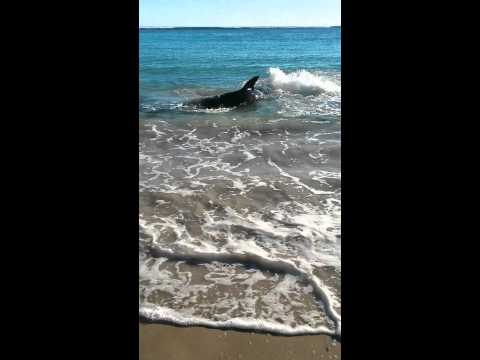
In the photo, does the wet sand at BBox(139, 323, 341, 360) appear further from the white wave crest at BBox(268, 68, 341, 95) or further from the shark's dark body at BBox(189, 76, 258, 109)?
the white wave crest at BBox(268, 68, 341, 95)

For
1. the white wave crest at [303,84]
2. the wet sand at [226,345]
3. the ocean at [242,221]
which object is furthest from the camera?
the white wave crest at [303,84]

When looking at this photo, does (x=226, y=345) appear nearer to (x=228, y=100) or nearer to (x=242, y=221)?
(x=242, y=221)

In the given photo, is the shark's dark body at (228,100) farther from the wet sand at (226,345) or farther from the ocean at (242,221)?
the wet sand at (226,345)

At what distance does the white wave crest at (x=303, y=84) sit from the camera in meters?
16.8

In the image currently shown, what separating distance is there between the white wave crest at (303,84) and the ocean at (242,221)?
17.5 feet

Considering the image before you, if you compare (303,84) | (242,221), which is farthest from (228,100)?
(242,221)

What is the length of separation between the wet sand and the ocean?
0.31ft

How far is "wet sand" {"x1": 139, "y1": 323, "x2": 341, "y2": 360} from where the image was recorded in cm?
273

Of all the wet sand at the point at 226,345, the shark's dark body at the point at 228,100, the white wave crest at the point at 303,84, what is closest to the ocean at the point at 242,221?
the wet sand at the point at 226,345

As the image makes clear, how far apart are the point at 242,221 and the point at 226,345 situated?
86.9 inches

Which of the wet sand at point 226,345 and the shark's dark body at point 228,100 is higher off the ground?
the shark's dark body at point 228,100

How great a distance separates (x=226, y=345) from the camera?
2826mm
